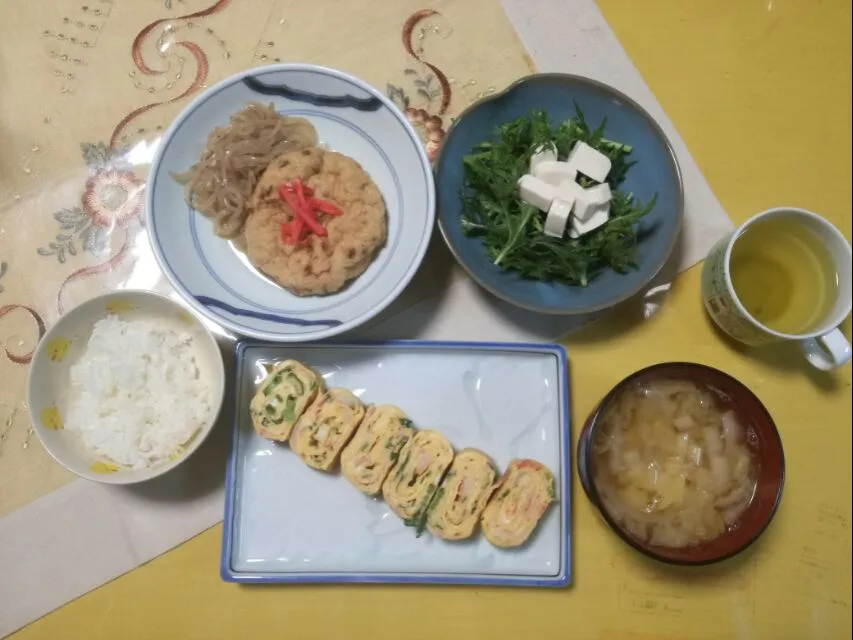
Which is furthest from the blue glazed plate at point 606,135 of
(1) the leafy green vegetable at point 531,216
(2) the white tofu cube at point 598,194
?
(2) the white tofu cube at point 598,194

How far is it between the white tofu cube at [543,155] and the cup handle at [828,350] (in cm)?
60

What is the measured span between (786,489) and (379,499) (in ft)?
2.67

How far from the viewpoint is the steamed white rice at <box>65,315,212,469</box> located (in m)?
1.29

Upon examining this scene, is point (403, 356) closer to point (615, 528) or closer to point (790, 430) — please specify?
point (615, 528)

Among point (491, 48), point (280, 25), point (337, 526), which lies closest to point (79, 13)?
point (280, 25)

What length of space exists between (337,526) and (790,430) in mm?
921

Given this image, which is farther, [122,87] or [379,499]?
[122,87]

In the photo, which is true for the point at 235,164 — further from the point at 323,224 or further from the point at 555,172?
the point at 555,172

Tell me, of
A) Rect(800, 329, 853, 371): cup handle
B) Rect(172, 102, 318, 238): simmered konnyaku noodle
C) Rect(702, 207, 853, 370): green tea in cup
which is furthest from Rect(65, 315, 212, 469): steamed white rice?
Rect(800, 329, 853, 371): cup handle

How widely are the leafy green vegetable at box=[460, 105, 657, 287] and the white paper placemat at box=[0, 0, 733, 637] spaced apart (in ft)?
0.34

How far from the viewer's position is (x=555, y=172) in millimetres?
1344

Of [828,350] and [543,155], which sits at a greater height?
[543,155]

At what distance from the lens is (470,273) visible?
1292mm

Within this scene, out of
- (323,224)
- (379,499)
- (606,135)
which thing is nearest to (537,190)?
(606,135)
